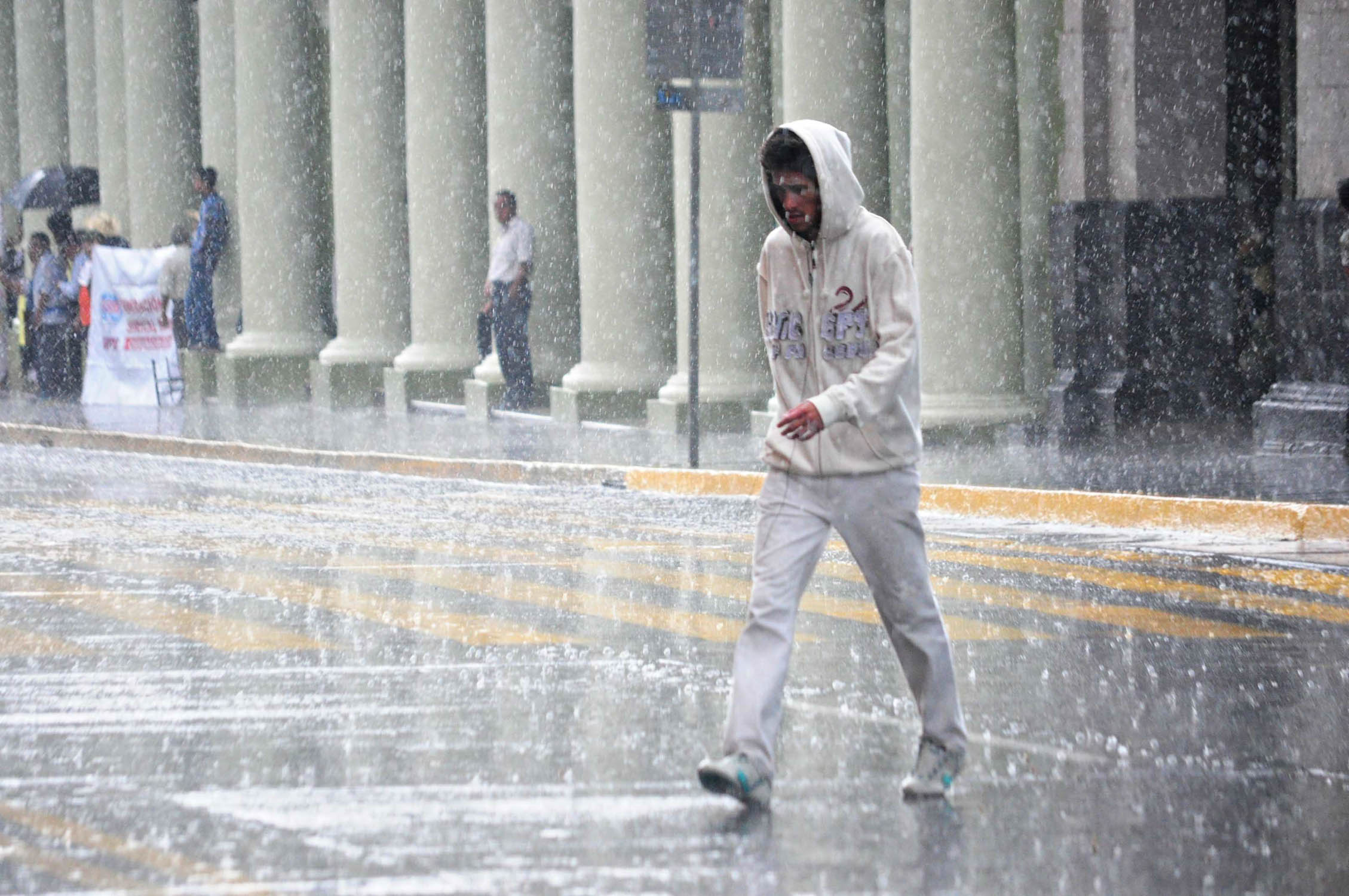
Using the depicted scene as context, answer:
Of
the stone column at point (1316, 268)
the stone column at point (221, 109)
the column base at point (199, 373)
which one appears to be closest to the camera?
the stone column at point (1316, 268)

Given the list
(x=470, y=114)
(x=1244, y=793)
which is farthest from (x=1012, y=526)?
(x=470, y=114)

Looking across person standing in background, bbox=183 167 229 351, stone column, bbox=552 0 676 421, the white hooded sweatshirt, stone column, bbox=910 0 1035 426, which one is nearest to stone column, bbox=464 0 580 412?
stone column, bbox=552 0 676 421

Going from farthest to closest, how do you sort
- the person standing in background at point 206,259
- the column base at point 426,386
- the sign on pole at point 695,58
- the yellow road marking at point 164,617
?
the person standing in background at point 206,259
the column base at point 426,386
the sign on pole at point 695,58
the yellow road marking at point 164,617

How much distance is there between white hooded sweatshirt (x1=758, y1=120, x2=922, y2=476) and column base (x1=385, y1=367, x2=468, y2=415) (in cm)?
2079

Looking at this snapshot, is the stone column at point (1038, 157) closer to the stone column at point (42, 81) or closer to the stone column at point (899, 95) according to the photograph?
the stone column at point (899, 95)

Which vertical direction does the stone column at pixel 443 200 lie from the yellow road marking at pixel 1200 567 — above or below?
above

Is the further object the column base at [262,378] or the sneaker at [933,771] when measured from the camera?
the column base at [262,378]

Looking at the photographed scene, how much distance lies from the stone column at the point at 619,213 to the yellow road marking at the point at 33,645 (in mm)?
13261

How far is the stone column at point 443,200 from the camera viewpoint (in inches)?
1042

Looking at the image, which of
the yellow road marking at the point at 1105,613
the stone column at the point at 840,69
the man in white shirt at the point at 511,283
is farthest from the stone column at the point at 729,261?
the yellow road marking at the point at 1105,613

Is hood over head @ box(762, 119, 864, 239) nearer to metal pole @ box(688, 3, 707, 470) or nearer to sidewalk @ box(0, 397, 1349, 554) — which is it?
sidewalk @ box(0, 397, 1349, 554)

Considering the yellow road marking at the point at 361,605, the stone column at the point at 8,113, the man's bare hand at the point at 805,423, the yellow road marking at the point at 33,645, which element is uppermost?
the stone column at the point at 8,113

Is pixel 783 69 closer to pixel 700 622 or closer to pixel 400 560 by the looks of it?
pixel 400 560

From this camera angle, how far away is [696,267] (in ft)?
55.4
